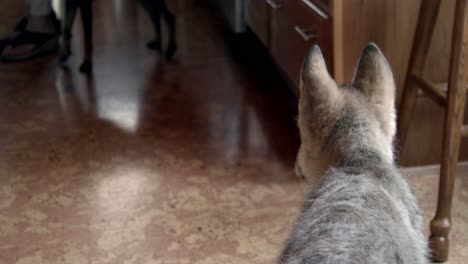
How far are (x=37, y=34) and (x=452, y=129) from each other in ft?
10.0

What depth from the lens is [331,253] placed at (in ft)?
2.35

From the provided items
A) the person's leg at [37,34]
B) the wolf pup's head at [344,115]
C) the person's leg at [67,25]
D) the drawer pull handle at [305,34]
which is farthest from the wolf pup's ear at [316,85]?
the person's leg at [37,34]

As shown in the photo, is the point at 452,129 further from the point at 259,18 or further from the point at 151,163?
the point at 259,18

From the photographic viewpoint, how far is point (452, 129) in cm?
167

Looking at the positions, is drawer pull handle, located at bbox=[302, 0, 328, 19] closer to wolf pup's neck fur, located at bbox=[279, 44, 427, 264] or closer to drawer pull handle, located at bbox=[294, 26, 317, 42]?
drawer pull handle, located at bbox=[294, 26, 317, 42]

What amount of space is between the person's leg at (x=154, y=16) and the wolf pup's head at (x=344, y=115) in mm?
2677

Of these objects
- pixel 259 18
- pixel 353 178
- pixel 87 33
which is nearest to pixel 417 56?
pixel 353 178

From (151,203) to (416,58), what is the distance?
108 cm

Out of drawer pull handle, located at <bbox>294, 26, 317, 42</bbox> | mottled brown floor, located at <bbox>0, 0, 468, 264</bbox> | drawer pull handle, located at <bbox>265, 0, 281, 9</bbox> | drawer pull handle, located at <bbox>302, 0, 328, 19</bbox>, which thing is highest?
drawer pull handle, located at <bbox>302, 0, 328, 19</bbox>

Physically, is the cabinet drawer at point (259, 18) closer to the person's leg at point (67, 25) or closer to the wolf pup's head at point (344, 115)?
the person's leg at point (67, 25)

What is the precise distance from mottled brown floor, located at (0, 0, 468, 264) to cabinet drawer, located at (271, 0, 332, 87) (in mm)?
289

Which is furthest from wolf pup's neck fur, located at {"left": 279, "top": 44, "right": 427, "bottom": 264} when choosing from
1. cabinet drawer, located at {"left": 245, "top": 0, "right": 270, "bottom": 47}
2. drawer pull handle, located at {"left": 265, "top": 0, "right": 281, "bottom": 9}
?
cabinet drawer, located at {"left": 245, "top": 0, "right": 270, "bottom": 47}

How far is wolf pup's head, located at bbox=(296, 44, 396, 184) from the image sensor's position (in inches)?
42.1

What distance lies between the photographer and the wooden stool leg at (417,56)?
1815 millimetres
